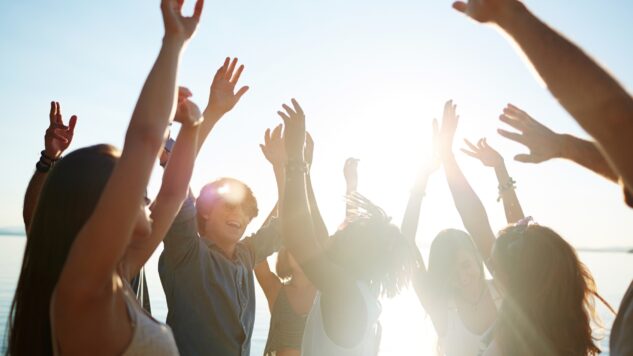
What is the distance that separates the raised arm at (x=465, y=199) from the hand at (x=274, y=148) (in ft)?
4.78

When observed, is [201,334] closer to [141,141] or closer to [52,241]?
[52,241]

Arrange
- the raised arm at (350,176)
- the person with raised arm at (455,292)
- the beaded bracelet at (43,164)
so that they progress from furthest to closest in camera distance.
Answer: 1. the raised arm at (350,176)
2. the beaded bracelet at (43,164)
3. the person with raised arm at (455,292)

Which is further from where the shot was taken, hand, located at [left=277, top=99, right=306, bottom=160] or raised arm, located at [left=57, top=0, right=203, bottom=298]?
hand, located at [left=277, top=99, right=306, bottom=160]

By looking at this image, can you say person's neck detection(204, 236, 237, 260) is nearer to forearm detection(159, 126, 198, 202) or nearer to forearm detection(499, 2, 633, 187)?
forearm detection(159, 126, 198, 202)

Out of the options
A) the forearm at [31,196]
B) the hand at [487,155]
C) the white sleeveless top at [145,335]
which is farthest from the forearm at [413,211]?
the forearm at [31,196]

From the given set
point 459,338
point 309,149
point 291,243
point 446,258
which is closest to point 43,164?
point 309,149

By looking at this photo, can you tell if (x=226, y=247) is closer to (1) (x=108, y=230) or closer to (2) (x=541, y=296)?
(2) (x=541, y=296)

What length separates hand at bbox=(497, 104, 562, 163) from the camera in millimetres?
2389

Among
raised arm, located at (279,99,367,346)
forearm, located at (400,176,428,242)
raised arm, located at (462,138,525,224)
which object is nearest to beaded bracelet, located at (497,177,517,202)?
raised arm, located at (462,138,525,224)

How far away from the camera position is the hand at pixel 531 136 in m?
2.39

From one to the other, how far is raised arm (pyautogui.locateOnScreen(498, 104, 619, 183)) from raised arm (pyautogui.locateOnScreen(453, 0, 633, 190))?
0.77m

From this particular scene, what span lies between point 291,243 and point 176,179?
0.73 metres

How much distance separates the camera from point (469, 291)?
13.2 ft

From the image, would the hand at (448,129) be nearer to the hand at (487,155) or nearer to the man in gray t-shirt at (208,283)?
the hand at (487,155)
